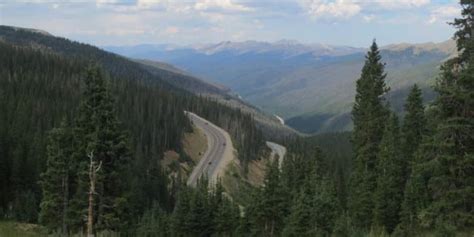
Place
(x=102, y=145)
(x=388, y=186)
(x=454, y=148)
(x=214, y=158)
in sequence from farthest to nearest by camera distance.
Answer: (x=214, y=158) < (x=388, y=186) < (x=102, y=145) < (x=454, y=148)

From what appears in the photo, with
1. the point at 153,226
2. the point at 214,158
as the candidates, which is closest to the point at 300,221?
the point at 153,226

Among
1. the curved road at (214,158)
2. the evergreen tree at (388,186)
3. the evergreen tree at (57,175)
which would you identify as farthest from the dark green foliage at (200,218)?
the curved road at (214,158)

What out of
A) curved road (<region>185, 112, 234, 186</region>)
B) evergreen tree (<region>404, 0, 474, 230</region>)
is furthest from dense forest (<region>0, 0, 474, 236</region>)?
curved road (<region>185, 112, 234, 186</region>)

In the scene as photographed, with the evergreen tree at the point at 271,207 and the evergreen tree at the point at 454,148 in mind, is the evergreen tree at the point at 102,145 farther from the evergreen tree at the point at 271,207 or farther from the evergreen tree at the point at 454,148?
the evergreen tree at the point at 271,207

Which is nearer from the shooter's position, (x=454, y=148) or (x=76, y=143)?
(x=454, y=148)

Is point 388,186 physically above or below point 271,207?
above

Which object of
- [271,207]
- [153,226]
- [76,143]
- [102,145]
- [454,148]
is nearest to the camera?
[454,148]

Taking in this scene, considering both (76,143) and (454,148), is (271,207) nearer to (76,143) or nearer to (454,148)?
(76,143)
